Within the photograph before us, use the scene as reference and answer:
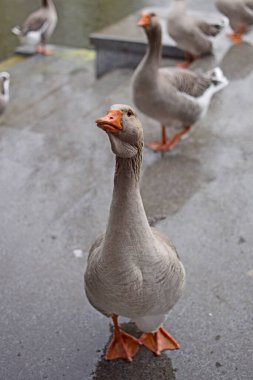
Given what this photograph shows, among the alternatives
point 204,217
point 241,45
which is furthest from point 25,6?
point 204,217

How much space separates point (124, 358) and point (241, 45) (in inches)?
260

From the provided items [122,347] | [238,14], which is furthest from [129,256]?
[238,14]

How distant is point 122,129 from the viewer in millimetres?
2141

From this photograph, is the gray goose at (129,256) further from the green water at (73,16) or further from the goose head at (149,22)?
the green water at (73,16)

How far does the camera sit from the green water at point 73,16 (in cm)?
1098

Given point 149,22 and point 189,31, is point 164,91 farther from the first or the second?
point 189,31

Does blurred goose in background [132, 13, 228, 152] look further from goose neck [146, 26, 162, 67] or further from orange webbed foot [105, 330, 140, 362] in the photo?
orange webbed foot [105, 330, 140, 362]

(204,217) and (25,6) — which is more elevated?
(204,217)

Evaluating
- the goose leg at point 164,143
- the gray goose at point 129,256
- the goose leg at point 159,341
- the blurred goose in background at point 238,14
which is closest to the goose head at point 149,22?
the goose leg at point 164,143

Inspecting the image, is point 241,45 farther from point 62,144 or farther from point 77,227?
point 77,227

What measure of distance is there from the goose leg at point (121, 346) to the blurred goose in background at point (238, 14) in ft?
21.6

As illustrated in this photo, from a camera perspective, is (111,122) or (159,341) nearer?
(111,122)

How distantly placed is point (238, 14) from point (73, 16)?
5.35m

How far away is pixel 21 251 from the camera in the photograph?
3812 mm
